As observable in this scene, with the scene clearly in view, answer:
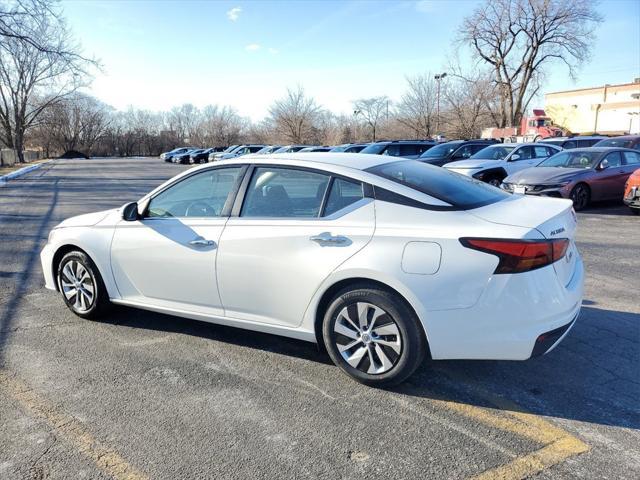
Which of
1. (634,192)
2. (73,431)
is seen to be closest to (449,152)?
(634,192)

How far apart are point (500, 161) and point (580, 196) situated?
2943mm

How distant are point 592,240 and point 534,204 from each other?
5.48 meters

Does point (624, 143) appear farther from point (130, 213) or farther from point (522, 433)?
point (130, 213)

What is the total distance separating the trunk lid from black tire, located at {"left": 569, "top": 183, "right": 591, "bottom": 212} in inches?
349

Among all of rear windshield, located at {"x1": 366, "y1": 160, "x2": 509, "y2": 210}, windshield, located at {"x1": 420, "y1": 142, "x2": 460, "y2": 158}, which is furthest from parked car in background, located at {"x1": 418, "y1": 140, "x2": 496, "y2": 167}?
rear windshield, located at {"x1": 366, "y1": 160, "x2": 509, "y2": 210}

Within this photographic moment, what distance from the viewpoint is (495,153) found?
15.5m

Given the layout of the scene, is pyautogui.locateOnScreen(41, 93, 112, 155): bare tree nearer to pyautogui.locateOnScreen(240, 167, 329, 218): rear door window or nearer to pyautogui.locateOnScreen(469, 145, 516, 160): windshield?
pyautogui.locateOnScreen(469, 145, 516, 160): windshield

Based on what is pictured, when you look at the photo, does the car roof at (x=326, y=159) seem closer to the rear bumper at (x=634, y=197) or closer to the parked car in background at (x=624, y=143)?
the rear bumper at (x=634, y=197)

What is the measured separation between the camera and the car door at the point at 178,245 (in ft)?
12.9

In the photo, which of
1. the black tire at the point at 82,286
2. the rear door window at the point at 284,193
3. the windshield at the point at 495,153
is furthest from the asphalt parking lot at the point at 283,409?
the windshield at the point at 495,153

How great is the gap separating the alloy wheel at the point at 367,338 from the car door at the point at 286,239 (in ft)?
1.01

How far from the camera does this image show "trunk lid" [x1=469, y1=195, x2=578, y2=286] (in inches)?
124

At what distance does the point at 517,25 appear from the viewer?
1816 inches

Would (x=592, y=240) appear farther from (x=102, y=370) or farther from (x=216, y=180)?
(x=102, y=370)
